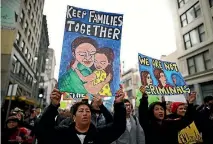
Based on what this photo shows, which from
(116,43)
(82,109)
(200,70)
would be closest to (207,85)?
(200,70)

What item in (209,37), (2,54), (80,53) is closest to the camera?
(2,54)

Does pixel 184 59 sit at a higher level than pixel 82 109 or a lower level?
higher

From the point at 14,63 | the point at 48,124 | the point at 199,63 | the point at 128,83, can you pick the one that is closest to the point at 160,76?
the point at 48,124

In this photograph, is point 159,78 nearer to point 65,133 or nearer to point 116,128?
point 116,128

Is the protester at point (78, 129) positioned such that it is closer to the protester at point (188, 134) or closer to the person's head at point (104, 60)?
the person's head at point (104, 60)

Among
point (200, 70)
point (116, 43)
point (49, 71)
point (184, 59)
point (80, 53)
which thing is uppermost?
point (49, 71)

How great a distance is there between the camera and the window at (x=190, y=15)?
22.5m

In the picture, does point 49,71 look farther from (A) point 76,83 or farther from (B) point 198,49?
(A) point 76,83

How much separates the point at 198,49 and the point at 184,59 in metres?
2.68

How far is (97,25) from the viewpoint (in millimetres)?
4258

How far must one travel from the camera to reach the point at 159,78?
6.78 meters

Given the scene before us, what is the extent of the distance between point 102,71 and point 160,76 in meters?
3.57

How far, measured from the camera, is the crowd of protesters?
273 cm

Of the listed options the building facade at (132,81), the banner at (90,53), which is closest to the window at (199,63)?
the banner at (90,53)
